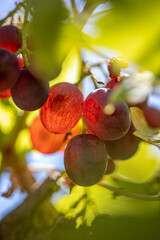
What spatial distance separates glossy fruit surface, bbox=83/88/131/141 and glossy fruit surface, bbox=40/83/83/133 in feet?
0.25

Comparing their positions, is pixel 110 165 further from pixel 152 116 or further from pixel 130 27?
pixel 130 27

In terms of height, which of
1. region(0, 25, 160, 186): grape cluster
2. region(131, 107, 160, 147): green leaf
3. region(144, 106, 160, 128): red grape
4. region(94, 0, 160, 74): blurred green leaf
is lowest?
region(144, 106, 160, 128): red grape

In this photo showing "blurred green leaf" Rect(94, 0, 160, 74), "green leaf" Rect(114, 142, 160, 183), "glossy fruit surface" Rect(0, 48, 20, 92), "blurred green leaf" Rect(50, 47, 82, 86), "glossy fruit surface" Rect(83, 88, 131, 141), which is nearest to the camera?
"blurred green leaf" Rect(94, 0, 160, 74)

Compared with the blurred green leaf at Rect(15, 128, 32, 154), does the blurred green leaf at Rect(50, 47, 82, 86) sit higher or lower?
higher

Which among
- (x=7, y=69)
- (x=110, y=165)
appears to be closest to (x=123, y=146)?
(x=110, y=165)

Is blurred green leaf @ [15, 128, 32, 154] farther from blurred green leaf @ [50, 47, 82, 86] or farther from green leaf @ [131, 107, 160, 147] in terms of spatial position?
green leaf @ [131, 107, 160, 147]

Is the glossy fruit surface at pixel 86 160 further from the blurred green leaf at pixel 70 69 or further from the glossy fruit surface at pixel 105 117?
the blurred green leaf at pixel 70 69

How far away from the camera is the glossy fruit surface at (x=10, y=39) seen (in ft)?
3.17

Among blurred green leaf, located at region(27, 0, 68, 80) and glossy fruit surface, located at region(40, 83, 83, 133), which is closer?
blurred green leaf, located at region(27, 0, 68, 80)

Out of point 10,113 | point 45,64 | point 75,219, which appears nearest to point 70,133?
point 75,219

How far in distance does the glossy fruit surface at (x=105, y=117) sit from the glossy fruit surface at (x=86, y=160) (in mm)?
42

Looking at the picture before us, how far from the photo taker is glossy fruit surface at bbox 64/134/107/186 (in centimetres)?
91

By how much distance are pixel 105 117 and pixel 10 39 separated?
0.39 m

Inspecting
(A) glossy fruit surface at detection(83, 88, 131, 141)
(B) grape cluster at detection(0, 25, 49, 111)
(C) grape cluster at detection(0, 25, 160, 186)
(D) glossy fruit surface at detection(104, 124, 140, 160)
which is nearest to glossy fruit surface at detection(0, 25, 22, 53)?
(C) grape cluster at detection(0, 25, 160, 186)
